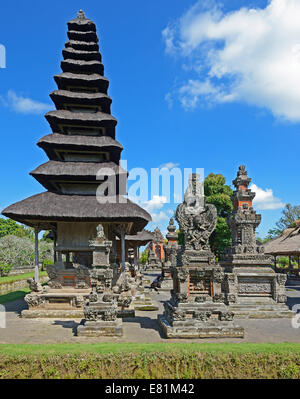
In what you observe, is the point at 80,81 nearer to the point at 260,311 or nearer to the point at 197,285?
the point at 197,285

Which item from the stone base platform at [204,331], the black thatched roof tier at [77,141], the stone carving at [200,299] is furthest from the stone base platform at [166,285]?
the stone base platform at [204,331]

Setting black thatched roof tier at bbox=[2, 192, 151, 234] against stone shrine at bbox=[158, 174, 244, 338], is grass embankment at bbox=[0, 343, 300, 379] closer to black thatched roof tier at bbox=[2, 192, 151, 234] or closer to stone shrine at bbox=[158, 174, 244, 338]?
stone shrine at bbox=[158, 174, 244, 338]

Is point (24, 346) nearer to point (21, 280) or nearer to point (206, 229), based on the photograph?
point (206, 229)

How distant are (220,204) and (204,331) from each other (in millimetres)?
28854

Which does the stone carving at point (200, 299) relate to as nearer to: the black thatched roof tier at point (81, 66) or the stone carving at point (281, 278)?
the stone carving at point (281, 278)

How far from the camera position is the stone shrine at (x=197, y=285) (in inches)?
360

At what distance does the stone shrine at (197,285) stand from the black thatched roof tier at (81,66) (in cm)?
1219

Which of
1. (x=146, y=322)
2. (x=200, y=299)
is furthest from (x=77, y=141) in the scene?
(x=200, y=299)

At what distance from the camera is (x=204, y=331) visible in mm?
9078

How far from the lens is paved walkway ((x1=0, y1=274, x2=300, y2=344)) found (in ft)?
30.0

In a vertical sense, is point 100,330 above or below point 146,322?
above

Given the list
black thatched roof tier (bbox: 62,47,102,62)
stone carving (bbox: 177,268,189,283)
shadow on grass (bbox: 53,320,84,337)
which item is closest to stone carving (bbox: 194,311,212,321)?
stone carving (bbox: 177,268,189,283)

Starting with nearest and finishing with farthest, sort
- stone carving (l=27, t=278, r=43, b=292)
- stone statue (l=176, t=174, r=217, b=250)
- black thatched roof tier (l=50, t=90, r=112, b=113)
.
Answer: stone statue (l=176, t=174, r=217, b=250) < stone carving (l=27, t=278, r=43, b=292) < black thatched roof tier (l=50, t=90, r=112, b=113)

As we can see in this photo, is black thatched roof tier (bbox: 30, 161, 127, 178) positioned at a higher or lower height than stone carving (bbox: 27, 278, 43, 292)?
higher
